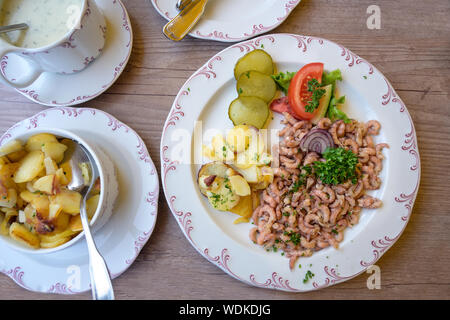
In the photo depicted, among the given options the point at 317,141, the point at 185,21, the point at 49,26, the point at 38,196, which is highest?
the point at 49,26

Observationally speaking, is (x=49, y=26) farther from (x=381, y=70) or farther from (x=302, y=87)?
(x=381, y=70)

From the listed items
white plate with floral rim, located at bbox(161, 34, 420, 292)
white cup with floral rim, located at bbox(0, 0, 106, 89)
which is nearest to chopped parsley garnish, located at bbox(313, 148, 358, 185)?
white plate with floral rim, located at bbox(161, 34, 420, 292)

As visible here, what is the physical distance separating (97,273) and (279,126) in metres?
0.81

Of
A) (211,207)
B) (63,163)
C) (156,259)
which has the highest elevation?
(63,163)

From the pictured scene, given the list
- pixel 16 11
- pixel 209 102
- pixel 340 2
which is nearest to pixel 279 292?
pixel 209 102

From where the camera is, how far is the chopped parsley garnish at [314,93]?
1210mm

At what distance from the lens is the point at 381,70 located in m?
1.39

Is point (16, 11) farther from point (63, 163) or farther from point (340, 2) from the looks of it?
point (340, 2)

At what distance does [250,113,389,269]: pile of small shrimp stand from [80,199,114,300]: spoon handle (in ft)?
1.69

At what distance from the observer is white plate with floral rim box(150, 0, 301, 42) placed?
51.6 inches

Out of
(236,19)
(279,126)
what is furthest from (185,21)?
(279,126)

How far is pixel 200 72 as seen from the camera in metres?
1.28

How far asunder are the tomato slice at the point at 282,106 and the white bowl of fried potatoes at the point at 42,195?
0.64 meters

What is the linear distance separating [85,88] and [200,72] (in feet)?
1.41
